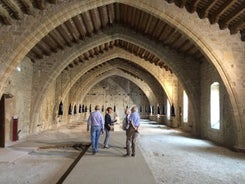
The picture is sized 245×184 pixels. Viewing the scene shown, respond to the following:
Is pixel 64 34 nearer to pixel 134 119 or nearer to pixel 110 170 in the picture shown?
pixel 134 119

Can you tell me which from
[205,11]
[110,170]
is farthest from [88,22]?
[110,170]

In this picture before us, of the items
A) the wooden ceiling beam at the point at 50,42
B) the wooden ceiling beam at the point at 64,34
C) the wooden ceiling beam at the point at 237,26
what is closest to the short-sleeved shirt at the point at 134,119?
the wooden ceiling beam at the point at 237,26

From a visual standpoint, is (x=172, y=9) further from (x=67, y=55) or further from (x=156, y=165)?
(x=67, y=55)

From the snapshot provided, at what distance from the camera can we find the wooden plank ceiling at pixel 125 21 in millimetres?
6793

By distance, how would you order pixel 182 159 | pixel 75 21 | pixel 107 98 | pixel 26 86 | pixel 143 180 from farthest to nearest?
pixel 107 98 → pixel 26 86 → pixel 75 21 → pixel 182 159 → pixel 143 180

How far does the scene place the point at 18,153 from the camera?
690 centimetres

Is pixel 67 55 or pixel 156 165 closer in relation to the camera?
pixel 156 165

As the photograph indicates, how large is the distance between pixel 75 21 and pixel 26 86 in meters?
3.11

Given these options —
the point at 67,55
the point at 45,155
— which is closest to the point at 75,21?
the point at 67,55

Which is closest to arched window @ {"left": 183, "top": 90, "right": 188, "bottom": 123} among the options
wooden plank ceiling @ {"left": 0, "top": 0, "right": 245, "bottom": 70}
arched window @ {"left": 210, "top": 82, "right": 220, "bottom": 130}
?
wooden plank ceiling @ {"left": 0, "top": 0, "right": 245, "bottom": 70}

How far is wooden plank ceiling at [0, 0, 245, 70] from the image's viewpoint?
6.79 m

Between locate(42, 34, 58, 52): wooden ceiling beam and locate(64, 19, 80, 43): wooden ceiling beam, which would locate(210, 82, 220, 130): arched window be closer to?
locate(64, 19, 80, 43): wooden ceiling beam

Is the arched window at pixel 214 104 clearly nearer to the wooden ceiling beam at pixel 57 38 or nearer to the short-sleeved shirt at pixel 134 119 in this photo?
the short-sleeved shirt at pixel 134 119

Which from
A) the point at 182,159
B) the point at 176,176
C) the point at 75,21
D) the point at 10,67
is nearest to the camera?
the point at 176,176
